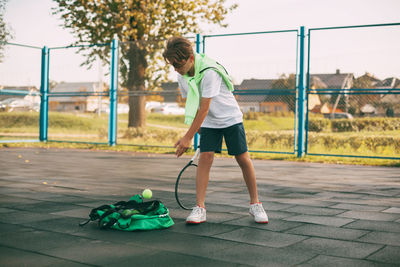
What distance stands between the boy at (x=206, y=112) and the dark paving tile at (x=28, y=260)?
128cm

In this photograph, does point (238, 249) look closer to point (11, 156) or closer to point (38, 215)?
point (38, 215)

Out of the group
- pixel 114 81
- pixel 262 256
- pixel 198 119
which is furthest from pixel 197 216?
pixel 114 81

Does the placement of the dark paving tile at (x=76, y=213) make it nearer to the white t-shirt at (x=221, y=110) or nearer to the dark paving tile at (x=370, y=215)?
the white t-shirt at (x=221, y=110)

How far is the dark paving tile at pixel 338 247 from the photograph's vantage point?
10.1 feet

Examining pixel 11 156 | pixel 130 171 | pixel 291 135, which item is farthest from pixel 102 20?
pixel 130 171

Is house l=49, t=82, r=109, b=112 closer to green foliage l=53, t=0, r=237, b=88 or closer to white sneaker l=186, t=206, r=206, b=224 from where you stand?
green foliage l=53, t=0, r=237, b=88

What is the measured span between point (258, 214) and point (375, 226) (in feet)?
3.08

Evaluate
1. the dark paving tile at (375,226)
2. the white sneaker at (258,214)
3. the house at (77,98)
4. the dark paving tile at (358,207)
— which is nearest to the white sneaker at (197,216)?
the white sneaker at (258,214)

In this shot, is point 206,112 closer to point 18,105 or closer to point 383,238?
point 383,238

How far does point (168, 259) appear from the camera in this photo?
2.92 metres

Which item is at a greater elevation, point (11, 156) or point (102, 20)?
point (102, 20)

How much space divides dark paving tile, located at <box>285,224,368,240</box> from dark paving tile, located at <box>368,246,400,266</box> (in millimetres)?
344

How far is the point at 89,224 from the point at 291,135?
715 centimetres

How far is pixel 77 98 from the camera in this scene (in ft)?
47.1
